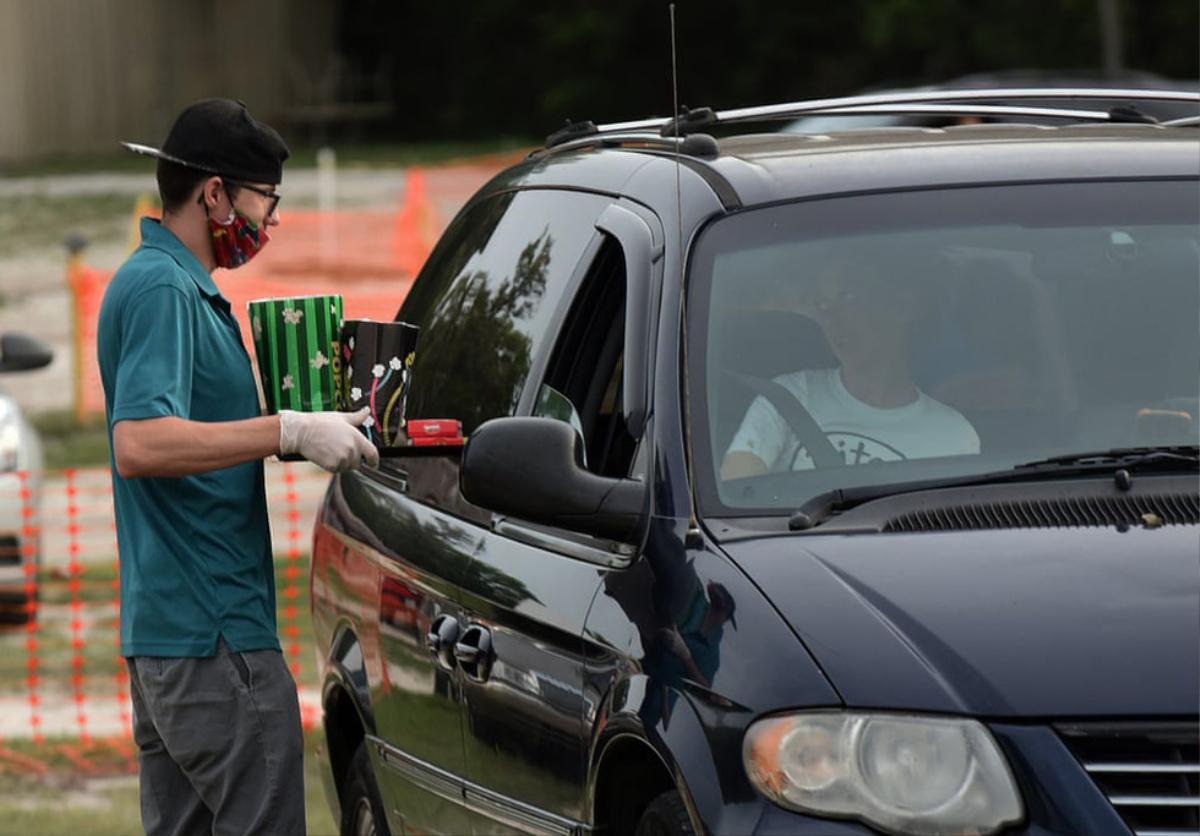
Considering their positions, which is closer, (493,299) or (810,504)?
(810,504)

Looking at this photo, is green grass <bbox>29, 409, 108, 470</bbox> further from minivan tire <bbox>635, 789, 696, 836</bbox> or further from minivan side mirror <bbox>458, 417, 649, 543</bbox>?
minivan tire <bbox>635, 789, 696, 836</bbox>

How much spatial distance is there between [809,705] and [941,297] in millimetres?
1207

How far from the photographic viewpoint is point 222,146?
194 inches

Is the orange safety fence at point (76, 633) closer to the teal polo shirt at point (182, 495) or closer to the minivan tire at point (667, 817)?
the teal polo shirt at point (182, 495)

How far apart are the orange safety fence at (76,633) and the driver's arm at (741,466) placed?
3.81 meters

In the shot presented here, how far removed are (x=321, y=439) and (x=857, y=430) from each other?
1.02 m

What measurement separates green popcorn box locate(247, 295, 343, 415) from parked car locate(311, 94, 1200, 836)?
0.35 metres

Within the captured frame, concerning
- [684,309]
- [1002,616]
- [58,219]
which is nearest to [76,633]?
[684,309]

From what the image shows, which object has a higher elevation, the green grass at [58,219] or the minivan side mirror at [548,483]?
the minivan side mirror at [548,483]

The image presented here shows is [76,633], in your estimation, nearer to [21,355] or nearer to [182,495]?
[21,355]

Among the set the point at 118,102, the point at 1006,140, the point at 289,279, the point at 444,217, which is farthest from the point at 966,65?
the point at 1006,140

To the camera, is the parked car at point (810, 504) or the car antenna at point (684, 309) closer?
the parked car at point (810, 504)

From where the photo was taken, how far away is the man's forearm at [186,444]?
466cm

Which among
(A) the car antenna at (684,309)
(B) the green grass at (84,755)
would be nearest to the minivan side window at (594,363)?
(A) the car antenna at (684,309)
